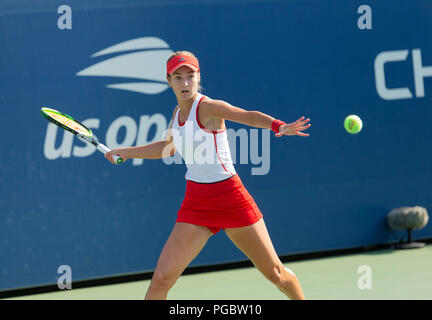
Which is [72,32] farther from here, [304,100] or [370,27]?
[370,27]

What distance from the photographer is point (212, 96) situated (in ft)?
23.0

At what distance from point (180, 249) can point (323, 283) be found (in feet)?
7.30

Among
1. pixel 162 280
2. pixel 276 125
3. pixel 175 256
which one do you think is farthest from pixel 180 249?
pixel 276 125

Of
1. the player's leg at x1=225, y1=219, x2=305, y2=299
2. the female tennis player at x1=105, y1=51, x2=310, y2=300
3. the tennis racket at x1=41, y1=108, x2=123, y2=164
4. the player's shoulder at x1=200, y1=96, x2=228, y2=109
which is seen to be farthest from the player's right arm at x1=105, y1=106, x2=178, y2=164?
the player's leg at x1=225, y1=219, x2=305, y2=299

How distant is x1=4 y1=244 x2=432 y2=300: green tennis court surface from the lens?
608cm

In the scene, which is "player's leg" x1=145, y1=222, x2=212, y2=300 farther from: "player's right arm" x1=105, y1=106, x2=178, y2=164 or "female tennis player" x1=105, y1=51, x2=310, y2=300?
"player's right arm" x1=105, y1=106, x2=178, y2=164

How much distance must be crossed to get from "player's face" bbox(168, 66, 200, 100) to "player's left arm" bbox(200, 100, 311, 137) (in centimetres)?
14

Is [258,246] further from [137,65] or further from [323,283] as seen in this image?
[137,65]

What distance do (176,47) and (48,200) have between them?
169 cm

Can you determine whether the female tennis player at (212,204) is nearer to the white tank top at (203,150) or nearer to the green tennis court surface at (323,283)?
the white tank top at (203,150)

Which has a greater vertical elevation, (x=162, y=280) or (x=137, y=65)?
(x=137, y=65)

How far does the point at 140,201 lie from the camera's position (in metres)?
6.88

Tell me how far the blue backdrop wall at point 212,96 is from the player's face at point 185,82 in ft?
6.65

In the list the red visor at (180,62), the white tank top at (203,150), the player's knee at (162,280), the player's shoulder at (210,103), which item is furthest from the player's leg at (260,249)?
the red visor at (180,62)
